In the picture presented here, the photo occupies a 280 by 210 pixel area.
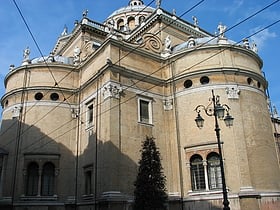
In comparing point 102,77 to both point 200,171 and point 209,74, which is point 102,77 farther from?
point 200,171

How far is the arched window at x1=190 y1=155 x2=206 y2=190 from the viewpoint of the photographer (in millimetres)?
19438

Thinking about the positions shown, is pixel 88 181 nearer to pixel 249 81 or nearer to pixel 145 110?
pixel 145 110

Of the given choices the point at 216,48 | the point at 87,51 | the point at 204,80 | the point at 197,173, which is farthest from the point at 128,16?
the point at 197,173

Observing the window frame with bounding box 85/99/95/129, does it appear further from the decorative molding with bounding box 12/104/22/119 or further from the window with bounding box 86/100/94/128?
the decorative molding with bounding box 12/104/22/119

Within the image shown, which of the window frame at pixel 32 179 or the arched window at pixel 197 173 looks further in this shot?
the window frame at pixel 32 179

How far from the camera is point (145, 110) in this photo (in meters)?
21.2

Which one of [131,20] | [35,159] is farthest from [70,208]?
[131,20]

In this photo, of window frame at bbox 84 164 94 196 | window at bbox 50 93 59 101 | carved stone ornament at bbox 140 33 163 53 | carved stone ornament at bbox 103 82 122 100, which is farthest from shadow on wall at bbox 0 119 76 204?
carved stone ornament at bbox 140 33 163 53

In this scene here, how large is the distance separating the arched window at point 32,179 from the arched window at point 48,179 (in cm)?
43

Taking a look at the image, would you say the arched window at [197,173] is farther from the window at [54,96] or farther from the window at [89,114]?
the window at [54,96]

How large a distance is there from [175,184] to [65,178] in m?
7.56

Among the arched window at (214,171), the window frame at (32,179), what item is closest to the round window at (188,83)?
the arched window at (214,171)

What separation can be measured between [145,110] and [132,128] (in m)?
2.05

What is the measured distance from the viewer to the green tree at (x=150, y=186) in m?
14.1
